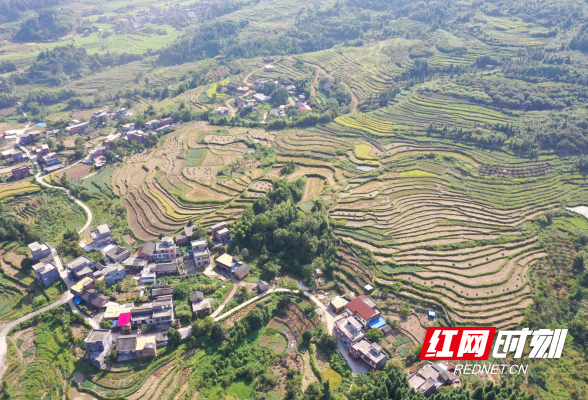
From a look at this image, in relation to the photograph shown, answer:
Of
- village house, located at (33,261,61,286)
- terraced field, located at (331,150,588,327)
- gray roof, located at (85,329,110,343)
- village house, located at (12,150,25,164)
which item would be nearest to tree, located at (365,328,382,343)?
terraced field, located at (331,150,588,327)

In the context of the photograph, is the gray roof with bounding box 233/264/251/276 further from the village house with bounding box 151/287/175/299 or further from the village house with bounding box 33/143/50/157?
the village house with bounding box 33/143/50/157

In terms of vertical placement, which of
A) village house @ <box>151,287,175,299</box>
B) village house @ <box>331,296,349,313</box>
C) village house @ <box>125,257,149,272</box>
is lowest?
village house @ <box>331,296,349,313</box>

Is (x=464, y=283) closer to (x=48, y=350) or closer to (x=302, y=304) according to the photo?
(x=302, y=304)

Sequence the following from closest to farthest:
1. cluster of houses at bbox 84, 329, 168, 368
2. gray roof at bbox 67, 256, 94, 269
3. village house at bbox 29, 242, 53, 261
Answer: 1. cluster of houses at bbox 84, 329, 168, 368
2. gray roof at bbox 67, 256, 94, 269
3. village house at bbox 29, 242, 53, 261

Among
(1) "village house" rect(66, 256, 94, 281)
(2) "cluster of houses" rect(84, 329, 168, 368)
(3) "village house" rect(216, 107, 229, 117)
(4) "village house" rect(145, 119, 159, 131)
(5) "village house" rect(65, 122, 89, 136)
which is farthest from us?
(3) "village house" rect(216, 107, 229, 117)

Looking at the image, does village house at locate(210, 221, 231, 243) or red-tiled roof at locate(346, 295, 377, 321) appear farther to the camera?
village house at locate(210, 221, 231, 243)

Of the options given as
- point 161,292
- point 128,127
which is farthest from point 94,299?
point 128,127

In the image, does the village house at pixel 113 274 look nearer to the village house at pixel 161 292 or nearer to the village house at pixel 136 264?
the village house at pixel 136 264
